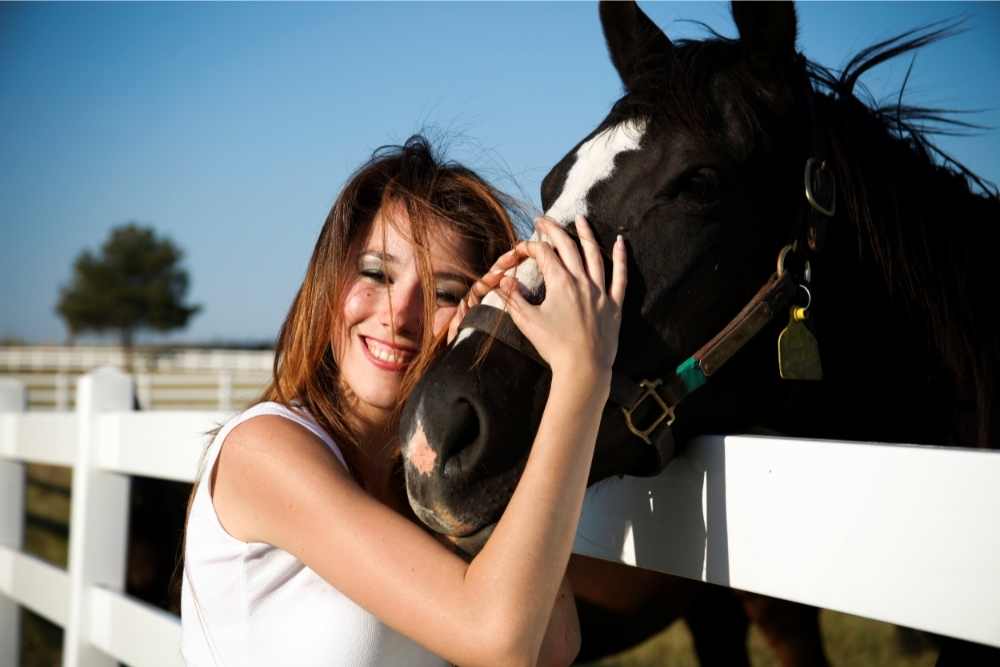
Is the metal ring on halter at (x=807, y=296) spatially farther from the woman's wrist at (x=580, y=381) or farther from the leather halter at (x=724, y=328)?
the woman's wrist at (x=580, y=381)

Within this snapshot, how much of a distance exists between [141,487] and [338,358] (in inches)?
118

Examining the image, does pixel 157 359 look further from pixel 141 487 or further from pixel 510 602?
pixel 510 602

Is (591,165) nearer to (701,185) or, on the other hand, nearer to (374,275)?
(701,185)

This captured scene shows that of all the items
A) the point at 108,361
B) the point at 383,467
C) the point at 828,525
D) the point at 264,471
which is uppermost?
the point at 828,525

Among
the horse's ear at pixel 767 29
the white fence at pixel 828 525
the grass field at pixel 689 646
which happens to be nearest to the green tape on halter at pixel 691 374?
the white fence at pixel 828 525

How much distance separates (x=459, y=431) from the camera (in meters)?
1.34

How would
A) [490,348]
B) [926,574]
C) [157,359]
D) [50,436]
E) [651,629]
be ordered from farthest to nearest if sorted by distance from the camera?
1. [157,359]
2. [50,436]
3. [651,629]
4. [490,348]
5. [926,574]

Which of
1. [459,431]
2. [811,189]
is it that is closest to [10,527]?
Answer: [459,431]

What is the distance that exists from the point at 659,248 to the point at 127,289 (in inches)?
2377

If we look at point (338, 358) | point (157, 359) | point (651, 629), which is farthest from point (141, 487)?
point (157, 359)

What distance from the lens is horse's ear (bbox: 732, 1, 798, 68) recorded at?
5.88 ft

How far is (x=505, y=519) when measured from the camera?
1.20 metres

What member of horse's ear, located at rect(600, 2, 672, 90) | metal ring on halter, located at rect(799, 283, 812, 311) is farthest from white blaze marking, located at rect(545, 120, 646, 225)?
metal ring on halter, located at rect(799, 283, 812, 311)

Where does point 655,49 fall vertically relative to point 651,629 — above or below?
above
